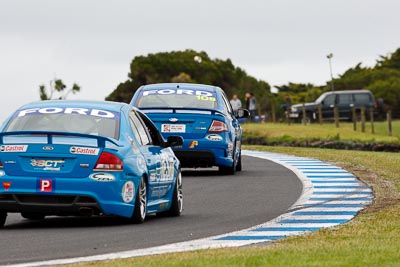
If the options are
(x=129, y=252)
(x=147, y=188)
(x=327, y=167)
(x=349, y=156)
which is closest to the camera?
(x=129, y=252)

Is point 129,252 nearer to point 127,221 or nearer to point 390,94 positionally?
point 127,221

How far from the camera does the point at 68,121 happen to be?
14727mm

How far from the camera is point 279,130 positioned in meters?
48.9

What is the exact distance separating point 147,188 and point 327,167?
478 inches

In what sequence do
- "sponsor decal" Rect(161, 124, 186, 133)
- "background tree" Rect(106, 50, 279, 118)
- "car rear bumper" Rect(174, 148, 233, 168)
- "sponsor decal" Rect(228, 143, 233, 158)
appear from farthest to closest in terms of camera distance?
"background tree" Rect(106, 50, 279, 118)
"sponsor decal" Rect(228, 143, 233, 158)
"car rear bumper" Rect(174, 148, 233, 168)
"sponsor decal" Rect(161, 124, 186, 133)

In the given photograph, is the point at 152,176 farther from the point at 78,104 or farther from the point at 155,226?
the point at 78,104

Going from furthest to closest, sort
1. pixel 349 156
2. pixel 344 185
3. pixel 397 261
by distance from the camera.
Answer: pixel 349 156 → pixel 344 185 → pixel 397 261

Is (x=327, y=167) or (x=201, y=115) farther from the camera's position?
(x=327, y=167)

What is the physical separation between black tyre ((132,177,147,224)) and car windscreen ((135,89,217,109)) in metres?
9.53

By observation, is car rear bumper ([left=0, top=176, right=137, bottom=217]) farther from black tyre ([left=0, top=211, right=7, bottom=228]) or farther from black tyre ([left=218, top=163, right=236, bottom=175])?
black tyre ([left=218, top=163, right=236, bottom=175])

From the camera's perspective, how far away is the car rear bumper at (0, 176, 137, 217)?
13930mm

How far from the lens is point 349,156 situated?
1228 inches

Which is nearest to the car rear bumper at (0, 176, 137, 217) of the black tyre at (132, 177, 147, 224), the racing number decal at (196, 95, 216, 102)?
the black tyre at (132, 177, 147, 224)

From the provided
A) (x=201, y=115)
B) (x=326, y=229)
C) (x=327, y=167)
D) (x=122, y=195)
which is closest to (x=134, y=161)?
(x=122, y=195)
